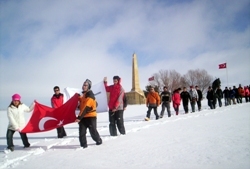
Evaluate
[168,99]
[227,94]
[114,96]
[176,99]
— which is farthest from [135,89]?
[114,96]

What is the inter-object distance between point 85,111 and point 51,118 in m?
1.95

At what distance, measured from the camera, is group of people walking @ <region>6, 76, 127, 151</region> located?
5.41m

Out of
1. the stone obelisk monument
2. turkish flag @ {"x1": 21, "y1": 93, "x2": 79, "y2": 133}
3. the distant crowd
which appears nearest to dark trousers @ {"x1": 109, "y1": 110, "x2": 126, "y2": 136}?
turkish flag @ {"x1": 21, "y1": 93, "x2": 79, "y2": 133}

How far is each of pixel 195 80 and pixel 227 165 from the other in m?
69.0

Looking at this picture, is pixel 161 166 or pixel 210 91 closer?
pixel 161 166

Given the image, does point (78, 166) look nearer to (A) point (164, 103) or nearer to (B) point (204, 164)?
(B) point (204, 164)

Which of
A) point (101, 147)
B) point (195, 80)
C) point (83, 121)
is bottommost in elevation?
point (101, 147)

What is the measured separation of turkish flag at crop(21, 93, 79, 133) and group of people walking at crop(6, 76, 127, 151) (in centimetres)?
25

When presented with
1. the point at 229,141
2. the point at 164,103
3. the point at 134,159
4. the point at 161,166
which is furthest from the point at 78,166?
the point at 164,103

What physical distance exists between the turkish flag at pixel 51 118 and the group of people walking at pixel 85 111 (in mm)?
253

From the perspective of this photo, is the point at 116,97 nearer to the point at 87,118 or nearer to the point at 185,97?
the point at 87,118

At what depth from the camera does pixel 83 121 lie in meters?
5.47

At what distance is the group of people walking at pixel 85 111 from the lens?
5.41 metres

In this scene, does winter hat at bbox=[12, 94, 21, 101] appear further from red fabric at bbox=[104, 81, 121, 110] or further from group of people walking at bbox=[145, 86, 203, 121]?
group of people walking at bbox=[145, 86, 203, 121]
